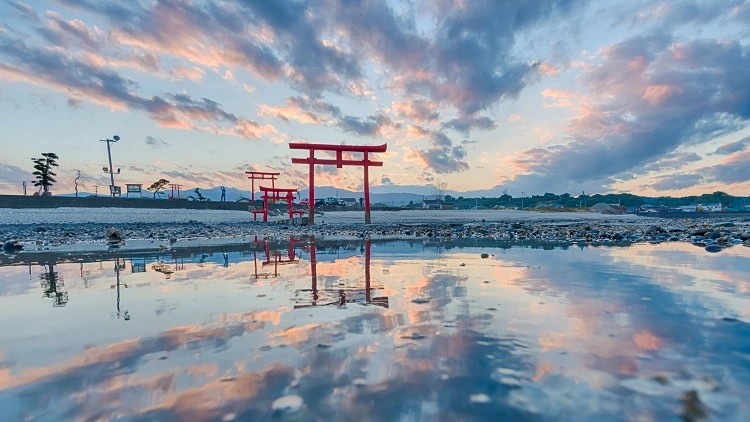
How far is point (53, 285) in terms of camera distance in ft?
14.4

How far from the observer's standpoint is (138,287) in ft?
13.9

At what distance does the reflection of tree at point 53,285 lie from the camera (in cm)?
367

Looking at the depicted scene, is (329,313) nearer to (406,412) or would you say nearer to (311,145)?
(406,412)

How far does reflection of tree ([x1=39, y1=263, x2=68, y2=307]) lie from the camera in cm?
367

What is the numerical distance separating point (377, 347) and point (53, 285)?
4445 millimetres

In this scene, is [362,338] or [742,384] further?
[362,338]

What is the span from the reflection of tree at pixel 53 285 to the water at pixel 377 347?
0.04m

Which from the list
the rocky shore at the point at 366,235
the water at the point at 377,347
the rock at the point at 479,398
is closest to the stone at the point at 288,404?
the water at the point at 377,347

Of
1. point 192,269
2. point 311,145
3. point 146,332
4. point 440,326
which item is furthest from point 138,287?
point 311,145

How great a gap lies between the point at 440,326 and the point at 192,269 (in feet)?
14.1

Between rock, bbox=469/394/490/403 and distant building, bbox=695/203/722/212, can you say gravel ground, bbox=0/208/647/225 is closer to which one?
rock, bbox=469/394/490/403

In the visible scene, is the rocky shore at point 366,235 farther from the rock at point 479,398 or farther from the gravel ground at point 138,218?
the rock at point 479,398

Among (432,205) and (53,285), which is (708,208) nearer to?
(432,205)

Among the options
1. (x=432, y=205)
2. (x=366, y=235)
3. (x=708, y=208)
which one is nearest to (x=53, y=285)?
(x=366, y=235)
